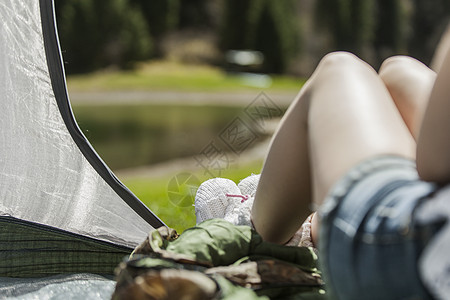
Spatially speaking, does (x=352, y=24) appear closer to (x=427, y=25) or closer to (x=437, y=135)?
(x=427, y=25)

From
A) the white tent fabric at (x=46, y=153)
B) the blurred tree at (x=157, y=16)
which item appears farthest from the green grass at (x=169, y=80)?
the white tent fabric at (x=46, y=153)

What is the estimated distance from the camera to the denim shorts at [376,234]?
2.32 ft

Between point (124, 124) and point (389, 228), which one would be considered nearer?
point (389, 228)

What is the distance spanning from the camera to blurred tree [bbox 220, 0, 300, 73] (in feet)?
76.2

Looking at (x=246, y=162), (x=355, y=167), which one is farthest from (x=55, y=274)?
(x=246, y=162)

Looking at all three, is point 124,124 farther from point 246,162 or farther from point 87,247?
point 87,247

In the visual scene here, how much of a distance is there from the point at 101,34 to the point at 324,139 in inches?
874

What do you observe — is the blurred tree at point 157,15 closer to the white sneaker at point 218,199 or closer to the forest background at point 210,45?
the forest background at point 210,45

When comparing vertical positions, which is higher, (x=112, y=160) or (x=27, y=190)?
(x=27, y=190)

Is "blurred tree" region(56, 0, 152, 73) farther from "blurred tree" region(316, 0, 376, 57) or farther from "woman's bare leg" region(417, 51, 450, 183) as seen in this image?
"woman's bare leg" region(417, 51, 450, 183)

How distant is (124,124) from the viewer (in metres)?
12.6

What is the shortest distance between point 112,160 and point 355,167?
7.74 meters

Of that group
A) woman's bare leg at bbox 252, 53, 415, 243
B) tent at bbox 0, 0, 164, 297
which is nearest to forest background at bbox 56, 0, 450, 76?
tent at bbox 0, 0, 164, 297

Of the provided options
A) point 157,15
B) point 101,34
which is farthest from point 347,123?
point 157,15
